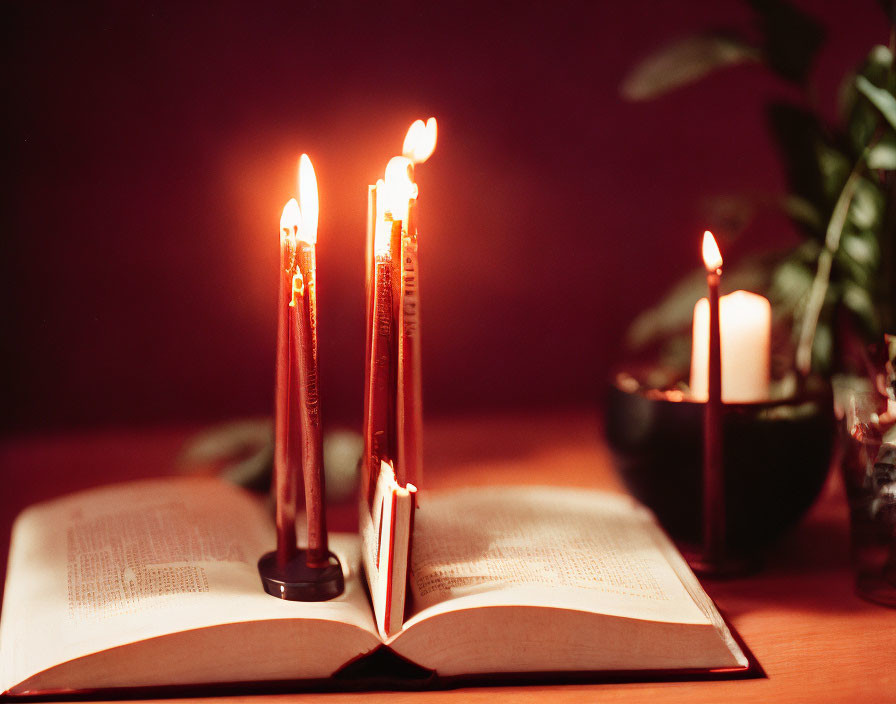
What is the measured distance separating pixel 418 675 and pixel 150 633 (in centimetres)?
15

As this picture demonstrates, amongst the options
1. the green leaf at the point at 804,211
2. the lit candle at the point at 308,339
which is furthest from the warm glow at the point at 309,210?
the green leaf at the point at 804,211

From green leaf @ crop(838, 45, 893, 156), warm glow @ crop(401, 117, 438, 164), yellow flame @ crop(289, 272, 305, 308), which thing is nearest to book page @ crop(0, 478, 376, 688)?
yellow flame @ crop(289, 272, 305, 308)

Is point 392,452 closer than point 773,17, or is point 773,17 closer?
point 392,452

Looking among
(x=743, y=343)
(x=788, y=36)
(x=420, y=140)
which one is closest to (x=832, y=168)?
(x=788, y=36)

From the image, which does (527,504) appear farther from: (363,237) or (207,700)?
(363,237)

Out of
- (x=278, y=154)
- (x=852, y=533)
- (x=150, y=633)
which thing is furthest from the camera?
(x=278, y=154)

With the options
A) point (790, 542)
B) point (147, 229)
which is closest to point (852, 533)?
point (790, 542)

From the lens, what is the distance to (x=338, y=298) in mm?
1124

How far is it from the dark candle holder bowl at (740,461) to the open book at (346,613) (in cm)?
5

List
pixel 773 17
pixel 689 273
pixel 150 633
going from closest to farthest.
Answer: pixel 150 633, pixel 773 17, pixel 689 273

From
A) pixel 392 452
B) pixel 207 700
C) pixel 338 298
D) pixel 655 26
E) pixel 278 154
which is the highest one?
pixel 655 26

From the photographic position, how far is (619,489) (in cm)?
91

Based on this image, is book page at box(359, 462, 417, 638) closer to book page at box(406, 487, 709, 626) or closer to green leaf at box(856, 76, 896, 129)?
book page at box(406, 487, 709, 626)

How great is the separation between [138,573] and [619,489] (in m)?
0.49
